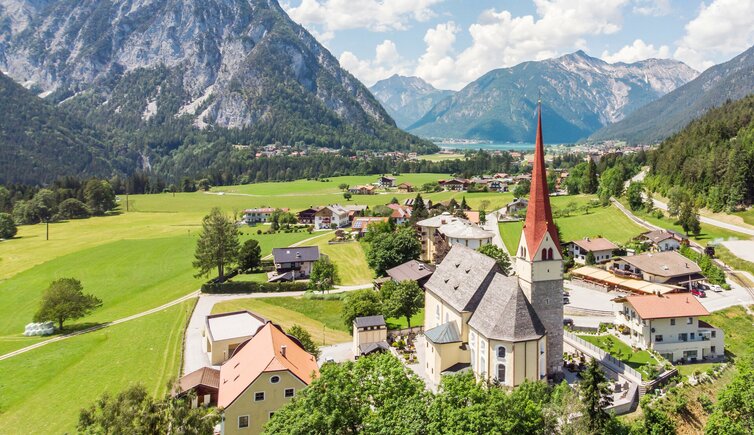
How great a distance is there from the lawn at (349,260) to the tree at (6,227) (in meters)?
72.4

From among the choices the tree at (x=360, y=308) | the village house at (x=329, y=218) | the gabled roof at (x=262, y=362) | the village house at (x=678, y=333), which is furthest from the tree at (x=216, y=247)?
the village house at (x=678, y=333)

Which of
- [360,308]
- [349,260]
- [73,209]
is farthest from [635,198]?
[73,209]

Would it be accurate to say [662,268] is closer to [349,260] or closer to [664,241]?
[664,241]

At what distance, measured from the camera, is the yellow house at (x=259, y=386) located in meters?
32.8

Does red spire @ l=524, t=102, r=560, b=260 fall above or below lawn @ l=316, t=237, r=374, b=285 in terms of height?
above

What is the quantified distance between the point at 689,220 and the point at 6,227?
139 meters

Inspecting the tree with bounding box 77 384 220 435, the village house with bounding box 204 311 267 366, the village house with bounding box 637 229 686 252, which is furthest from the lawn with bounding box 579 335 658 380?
the village house with bounding box 637 229 686 252

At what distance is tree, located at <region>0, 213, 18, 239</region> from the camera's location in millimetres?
112875

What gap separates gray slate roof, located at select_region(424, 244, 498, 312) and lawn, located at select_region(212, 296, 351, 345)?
13.7 m

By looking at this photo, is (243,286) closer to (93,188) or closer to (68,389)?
(68,389)

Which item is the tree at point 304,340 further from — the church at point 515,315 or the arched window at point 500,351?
the arched window at point 500,351

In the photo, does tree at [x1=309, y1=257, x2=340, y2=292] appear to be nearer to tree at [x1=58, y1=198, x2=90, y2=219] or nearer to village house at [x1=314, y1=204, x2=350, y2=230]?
village house at [x1=314, y1=204, x2=350, y2=230]

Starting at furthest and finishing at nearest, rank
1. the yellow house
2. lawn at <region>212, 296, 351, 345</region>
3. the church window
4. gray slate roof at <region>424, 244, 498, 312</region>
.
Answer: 1. lawn at <region>212, 296, 351, 345</region>
2. gray slate roof at <region>424, 244, 498, 312</region>
3. the church window
4. the yellow house

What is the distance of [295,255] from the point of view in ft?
258
